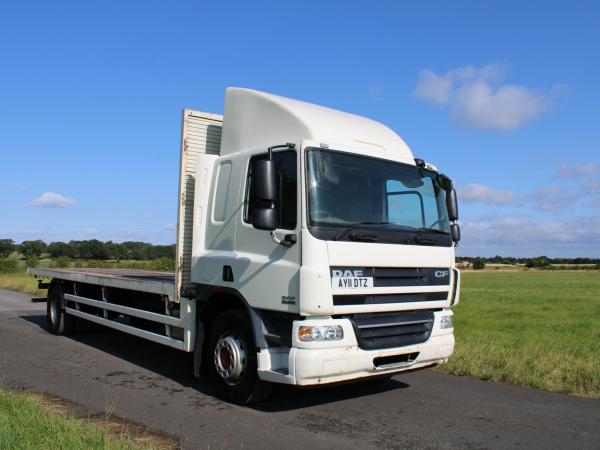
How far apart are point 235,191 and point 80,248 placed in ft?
115

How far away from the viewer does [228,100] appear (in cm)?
686

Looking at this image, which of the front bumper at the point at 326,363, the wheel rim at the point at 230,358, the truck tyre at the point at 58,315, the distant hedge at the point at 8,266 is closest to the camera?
the front bumper at the point at 326,363

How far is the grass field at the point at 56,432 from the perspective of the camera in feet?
13.0

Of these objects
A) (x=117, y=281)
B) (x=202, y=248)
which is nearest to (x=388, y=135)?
(x=202, y=248)

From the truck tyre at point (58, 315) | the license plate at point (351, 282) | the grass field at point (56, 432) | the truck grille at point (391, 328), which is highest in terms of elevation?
the license plate at point (351, 282)

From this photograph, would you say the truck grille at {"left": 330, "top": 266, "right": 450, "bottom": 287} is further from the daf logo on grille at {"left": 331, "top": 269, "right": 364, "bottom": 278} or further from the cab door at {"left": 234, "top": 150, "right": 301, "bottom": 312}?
the cab door at {"left": 234, "top": 150, "right": 301, "bottom": 312}

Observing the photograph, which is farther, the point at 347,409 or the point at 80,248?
the point at 80,248

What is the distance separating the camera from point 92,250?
34.8m

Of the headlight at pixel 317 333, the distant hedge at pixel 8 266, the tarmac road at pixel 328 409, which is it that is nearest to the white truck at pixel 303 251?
the headlight at pixel 317 333

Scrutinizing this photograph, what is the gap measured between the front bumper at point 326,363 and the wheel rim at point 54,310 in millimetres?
7024

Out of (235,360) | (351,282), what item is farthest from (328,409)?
(351,282)

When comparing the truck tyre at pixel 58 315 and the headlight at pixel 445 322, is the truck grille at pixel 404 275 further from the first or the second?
the truck tyre at pixel 58 315

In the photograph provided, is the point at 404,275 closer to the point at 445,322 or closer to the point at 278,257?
the point at 445,322

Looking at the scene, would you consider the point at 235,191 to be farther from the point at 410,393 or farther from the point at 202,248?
the point at 410,393
